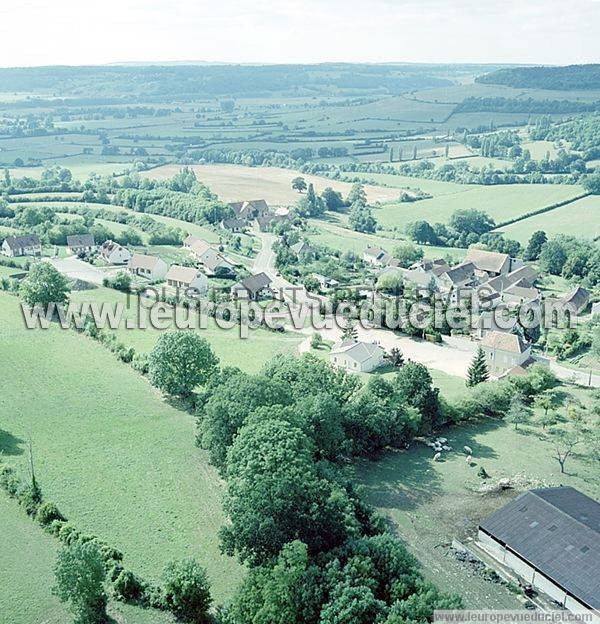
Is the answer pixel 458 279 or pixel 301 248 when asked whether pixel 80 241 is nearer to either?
pixel 301 248

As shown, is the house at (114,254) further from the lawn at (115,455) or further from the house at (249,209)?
the lawn at (115,455)

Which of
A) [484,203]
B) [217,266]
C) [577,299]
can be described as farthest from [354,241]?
[577,299]

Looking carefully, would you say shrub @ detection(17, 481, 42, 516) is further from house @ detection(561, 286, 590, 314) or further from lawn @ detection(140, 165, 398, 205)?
lawn @ detection(140, 165, 398, 205)

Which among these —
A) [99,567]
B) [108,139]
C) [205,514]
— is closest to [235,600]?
[99,567]

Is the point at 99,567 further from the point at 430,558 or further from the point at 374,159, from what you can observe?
the point at 374,159

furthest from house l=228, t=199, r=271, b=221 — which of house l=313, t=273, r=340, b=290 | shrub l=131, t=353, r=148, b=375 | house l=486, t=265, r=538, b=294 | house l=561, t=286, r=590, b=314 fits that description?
shrub l=131, t=353, r=148, b=375

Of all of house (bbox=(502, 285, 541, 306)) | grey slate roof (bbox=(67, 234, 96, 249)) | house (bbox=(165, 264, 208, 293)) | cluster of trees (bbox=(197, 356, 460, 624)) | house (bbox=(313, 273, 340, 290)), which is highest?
cluster of trees (bbox=(197, 356, 460, 624))

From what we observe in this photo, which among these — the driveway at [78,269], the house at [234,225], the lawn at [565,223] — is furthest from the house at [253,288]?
the lawn at [565,223]
